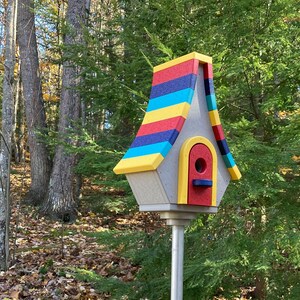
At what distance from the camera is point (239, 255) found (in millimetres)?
3156

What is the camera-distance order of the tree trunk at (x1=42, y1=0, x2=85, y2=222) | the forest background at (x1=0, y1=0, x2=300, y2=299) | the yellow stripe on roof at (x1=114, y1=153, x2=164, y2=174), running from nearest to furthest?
the yellow stripe on roof at (x1=114, y1=153, x2=164, y2=174) < the forest background at (x1=0, y1=0, x2=300, y2=299) < the tree trunk at (x1=42, y1=0, x2=85, y2=222)

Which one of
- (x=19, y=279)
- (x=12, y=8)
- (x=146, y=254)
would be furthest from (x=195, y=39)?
(x=19, y=279)

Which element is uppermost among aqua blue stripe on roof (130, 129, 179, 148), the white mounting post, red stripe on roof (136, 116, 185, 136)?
red stripe on roof (136, 116, 185, 136)

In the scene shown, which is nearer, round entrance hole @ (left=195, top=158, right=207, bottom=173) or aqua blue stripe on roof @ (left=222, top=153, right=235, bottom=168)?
round entrance hole @ (left=195, top=158, right=207, bottom=173)

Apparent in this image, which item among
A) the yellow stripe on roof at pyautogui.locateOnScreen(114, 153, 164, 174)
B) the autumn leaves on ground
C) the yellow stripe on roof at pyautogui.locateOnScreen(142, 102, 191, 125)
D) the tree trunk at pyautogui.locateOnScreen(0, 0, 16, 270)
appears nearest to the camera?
the yellow stripe on roof at pyautogui.locateOnScreen(114, 153, 164, 174)

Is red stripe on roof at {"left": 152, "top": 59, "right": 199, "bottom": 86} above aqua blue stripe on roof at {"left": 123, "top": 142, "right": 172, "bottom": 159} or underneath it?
above

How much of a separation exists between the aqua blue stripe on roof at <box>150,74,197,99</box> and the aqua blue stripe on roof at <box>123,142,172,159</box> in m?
0.33

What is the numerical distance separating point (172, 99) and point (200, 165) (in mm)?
369

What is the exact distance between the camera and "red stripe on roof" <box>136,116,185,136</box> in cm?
202

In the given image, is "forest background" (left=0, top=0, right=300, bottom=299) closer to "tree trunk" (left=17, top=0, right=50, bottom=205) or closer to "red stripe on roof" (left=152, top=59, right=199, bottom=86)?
"red stripe on roof" (left=152, top=59, right=199, bottom=86)

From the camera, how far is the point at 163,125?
2.10 meters

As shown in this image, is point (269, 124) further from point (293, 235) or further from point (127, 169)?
point (127, 169)

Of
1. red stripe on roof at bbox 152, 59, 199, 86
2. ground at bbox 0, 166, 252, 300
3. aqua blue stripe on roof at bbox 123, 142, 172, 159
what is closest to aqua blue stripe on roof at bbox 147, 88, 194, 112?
red stripe on roof at bbox 152, 59, 199, 86

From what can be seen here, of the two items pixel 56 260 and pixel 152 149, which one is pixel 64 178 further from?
pixel 152 149
